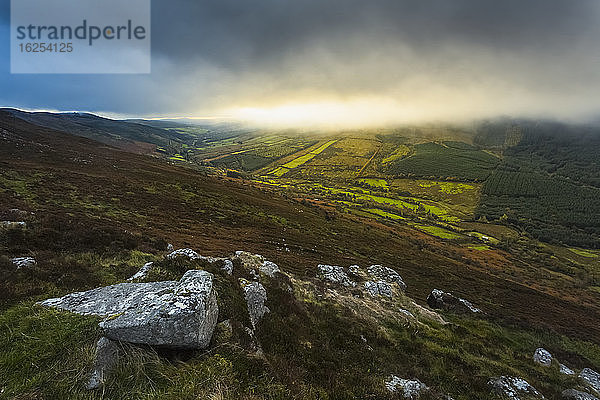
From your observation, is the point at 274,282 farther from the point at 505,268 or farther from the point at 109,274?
the point at 505,268

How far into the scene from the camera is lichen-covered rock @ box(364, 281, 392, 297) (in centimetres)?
2122

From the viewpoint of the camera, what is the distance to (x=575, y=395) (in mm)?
13258

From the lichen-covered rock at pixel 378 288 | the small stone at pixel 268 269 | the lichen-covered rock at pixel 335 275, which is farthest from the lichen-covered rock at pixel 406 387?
the lichen-covered rock at pixel 335 275

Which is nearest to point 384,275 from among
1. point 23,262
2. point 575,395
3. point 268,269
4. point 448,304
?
point 448,304

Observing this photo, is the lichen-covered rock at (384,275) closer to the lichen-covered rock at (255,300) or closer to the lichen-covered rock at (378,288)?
the lichen-covered rock at (378,288)

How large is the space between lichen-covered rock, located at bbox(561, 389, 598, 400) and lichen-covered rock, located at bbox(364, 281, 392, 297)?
10.6 metres

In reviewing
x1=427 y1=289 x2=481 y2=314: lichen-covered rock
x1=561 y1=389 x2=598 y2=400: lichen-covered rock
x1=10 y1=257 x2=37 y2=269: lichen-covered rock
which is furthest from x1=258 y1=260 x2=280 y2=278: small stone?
x1=427 y1=289 x2=481 y2=314: lichen-covered rock

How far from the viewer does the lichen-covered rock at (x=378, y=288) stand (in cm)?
2122

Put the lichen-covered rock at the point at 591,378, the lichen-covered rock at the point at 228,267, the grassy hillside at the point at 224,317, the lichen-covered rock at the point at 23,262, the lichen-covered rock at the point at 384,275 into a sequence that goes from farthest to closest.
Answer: the lichen-covered rock at the point at 384,275
the lichen-covered rock at the point at 228,267
the lichen-covered rock at the point at 591,378
the lichen-covered rock at the point at 23,262
the grassy hillside at the point at 224,317

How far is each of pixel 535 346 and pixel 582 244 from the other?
148 m

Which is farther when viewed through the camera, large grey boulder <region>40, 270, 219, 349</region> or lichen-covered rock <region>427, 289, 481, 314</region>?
→ lichen-covered rock <region>427, 289, 481, 314</region>

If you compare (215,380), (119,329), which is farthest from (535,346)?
(119,329)

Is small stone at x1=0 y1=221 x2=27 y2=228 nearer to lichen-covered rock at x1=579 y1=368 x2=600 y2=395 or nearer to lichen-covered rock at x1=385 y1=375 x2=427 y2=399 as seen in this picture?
lichen-covered rock at x1=385 y1=375 x2=427 y2=399

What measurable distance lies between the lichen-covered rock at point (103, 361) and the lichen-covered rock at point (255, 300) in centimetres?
508
